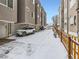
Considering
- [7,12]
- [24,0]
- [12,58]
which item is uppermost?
[24,0]

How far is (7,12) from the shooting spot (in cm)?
2933

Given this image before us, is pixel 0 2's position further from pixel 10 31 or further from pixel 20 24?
pixel 20 24

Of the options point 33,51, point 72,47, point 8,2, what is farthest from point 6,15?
point 72,47

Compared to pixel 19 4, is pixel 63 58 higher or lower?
lower

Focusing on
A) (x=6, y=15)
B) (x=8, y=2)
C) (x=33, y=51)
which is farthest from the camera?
(x=8, y=2)

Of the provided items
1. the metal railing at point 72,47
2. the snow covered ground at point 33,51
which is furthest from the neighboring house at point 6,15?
the metal railing at point 72,47

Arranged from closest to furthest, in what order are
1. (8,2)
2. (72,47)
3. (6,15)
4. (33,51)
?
1. (72,47)
2. (33,51)
3. (6,15)
4. (8,2)

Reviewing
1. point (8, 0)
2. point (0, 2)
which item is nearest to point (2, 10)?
point (0, 2)

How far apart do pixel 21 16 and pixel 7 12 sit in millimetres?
16031

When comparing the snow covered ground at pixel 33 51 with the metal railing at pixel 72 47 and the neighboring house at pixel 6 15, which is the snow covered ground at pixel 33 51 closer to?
the metal railing at pixel 72 47

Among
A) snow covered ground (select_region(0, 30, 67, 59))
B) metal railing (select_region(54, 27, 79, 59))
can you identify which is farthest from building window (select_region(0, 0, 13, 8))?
metal railing (select_region(54, 27, 79, 59))

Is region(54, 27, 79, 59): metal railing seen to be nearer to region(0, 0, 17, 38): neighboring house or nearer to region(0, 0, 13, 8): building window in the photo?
region(0, 0, 17, 38): neighboring house

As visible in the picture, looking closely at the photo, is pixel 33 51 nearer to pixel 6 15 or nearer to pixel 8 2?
pixel 6 15

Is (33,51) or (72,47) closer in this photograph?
(72,47)
